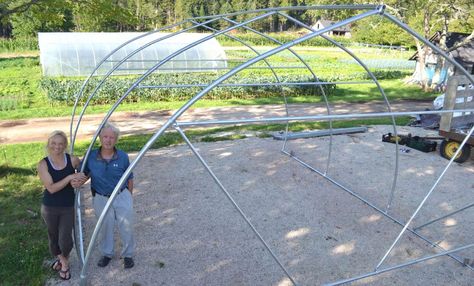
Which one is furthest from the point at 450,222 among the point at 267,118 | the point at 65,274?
the point at 65,274

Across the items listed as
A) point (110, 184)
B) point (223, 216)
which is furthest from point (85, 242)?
point (223, 216)

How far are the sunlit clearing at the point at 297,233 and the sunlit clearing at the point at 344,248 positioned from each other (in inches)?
21.0

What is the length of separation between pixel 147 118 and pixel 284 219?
819cm

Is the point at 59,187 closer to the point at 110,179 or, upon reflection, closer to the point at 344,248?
the point at 110,179

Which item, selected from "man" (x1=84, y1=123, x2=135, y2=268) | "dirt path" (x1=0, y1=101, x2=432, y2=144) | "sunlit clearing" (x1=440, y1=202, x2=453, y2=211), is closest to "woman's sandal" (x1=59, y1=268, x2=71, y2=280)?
"man" (x1=84, y1=123, x2=135, y2=268)

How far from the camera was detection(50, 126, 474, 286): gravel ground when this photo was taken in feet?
15.2

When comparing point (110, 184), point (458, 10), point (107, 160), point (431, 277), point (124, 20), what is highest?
point (458, 10)

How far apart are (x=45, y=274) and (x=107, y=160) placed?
156cm

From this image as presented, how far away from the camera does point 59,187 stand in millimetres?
3793

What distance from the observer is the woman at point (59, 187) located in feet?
12.4

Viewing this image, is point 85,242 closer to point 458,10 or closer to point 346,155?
point 346,155

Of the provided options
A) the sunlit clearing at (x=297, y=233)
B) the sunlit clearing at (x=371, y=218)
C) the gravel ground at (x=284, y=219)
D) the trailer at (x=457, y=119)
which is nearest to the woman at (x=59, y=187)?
the gravel ground at (x=284, y=219)

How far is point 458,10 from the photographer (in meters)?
18.5

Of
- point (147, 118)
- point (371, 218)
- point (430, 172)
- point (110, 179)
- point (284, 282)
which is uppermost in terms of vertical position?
point (110, 179)
